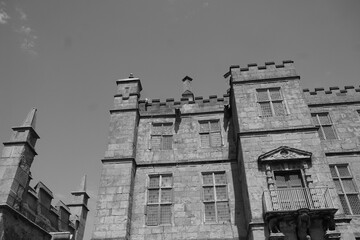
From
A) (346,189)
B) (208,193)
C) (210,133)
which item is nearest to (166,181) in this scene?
(208,193)

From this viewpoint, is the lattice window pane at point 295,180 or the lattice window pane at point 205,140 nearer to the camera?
the lattice window pane at point 295,180

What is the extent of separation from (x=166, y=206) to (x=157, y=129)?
186 inches

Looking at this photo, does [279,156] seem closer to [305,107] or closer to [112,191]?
[305,107]

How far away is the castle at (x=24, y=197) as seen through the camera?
1240cm

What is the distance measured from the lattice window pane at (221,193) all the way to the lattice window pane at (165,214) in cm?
250

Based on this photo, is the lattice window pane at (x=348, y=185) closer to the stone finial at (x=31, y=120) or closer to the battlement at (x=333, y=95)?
the battlement at (x=333, y=95)

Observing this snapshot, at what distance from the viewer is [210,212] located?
48.5 feet

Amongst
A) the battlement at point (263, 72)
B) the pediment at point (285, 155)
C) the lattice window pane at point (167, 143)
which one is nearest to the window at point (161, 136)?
the lattice window pane at point (167, 143)

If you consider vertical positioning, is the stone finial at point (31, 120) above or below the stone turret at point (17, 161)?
above

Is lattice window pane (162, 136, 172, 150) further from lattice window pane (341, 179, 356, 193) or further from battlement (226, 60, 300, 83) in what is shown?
lattice window pane (341, 179, 356, 193)

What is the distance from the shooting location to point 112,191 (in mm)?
15016

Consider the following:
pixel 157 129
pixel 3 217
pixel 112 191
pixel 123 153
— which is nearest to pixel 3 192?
pixel 3 217

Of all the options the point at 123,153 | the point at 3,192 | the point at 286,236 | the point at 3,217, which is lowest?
the point at 286,236

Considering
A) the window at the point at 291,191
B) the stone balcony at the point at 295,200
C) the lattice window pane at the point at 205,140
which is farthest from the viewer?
the lattice window pane at the point at 205,140
